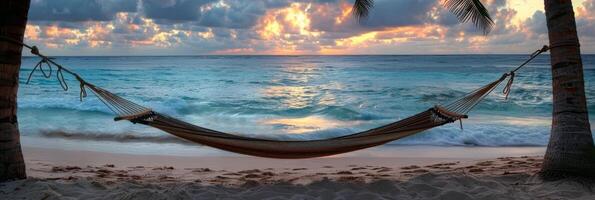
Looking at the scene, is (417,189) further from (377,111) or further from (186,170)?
(377,111)

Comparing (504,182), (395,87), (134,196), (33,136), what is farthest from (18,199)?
(395,87)

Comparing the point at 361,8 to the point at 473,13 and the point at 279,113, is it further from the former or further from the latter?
the point at 279,113

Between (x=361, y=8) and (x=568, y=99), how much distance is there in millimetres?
2385

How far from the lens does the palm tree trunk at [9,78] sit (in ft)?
9.48

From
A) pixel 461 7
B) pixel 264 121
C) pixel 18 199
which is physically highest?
pixel 461 7

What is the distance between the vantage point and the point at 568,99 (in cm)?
304

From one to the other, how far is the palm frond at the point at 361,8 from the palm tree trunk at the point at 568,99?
2148 millimetres

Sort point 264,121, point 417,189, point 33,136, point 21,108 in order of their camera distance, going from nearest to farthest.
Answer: point 417,189 → point 33,136 → point 264,121 → point 21,108

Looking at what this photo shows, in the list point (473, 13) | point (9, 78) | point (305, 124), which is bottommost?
point (305, 124)

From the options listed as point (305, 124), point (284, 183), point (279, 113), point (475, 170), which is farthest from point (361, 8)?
point (279, 113)

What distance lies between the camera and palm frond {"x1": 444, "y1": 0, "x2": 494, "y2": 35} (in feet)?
12.7

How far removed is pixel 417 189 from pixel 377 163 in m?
1.87

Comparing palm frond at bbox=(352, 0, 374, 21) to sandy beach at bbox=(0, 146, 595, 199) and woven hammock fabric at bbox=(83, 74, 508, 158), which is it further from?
woven hammock fabric at bbox=(83, 74, 508, 158)

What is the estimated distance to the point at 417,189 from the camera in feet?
10.1
